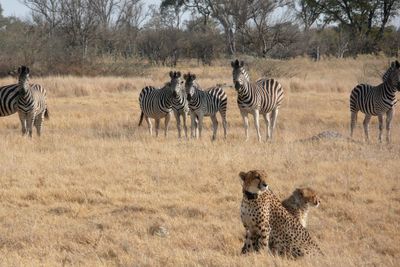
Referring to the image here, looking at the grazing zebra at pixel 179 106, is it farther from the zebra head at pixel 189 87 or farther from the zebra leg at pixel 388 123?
the zebra leg at pixel 388 123

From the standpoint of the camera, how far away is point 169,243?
7184mm

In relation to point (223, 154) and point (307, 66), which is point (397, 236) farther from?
point (307, 66)

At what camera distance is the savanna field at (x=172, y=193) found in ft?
22.6

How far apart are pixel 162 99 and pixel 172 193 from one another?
22.4 feet

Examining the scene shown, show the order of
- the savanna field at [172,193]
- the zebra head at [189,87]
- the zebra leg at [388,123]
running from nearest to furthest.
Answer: the savanna field at [172,193] → the zebra leg at [388,123] → the zebra head at [189,87]

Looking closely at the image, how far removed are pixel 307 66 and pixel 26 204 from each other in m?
29.7

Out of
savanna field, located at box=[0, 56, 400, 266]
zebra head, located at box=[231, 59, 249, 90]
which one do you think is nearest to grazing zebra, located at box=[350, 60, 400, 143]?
savanna field, located at box=[0, 56, 400, 266]

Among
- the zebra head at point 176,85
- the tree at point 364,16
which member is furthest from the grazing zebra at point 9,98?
the tree at point 364,16

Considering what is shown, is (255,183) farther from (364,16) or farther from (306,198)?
(364,16)

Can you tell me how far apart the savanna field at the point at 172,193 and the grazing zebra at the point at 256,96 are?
0.62 metres

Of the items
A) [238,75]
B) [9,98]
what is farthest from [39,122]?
[238,75]

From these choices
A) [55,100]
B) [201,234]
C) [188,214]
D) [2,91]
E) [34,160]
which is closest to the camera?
[201,234]

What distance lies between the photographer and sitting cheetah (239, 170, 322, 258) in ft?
20.1

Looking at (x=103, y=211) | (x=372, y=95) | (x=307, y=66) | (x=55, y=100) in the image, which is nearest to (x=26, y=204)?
(x=103, y=211)
